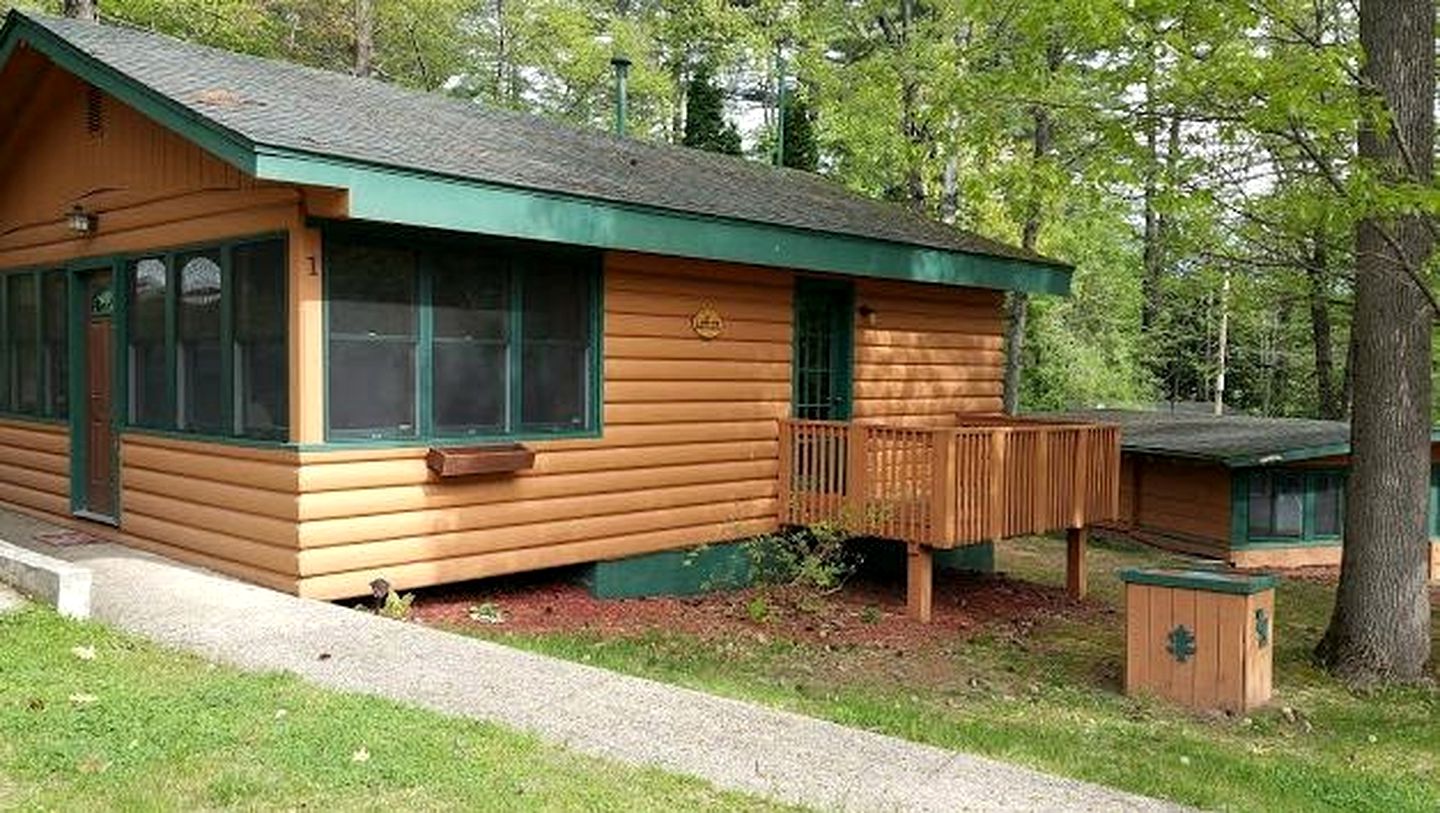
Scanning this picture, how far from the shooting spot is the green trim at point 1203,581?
7035 millimetres

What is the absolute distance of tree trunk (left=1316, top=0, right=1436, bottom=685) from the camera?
8094 mm

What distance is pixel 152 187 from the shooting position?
8.23 metres

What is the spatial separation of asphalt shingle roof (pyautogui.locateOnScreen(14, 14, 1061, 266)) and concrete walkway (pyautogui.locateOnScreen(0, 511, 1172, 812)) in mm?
2699

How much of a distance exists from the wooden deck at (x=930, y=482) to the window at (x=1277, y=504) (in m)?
6.58

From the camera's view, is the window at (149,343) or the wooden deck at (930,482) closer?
the window at (149,343)

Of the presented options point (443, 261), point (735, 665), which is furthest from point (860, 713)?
point (443, 261)

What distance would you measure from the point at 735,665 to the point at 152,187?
5.46 metres

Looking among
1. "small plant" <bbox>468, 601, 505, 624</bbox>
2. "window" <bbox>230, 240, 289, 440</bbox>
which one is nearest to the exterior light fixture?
"window" <bbox>230, 240, 289, 440</bbox>

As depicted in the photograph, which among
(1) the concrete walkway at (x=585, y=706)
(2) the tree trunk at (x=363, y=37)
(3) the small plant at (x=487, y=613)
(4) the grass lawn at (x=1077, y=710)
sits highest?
(2) the tree trunk at (x=363, y=37)

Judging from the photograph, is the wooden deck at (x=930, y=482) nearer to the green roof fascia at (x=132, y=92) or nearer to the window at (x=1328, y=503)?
the green roof fascia at (x=132, y=92)

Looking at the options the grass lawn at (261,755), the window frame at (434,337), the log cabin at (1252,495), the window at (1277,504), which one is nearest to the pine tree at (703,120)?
the log cabin at (1252,495)

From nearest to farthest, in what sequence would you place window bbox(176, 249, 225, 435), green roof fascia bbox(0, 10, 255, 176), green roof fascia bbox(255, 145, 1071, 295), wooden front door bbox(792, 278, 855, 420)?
green roof fascia bbox(0, 10, 255, 176), green roof fascia bbox(255, 145, 1071, 295), window bbox(176, 249, 225, 435), wooden front door bbox(792, 278, 855, 420)

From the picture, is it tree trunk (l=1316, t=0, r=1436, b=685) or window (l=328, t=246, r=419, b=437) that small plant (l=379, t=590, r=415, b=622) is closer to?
window (l=328, t=246, r=419, b=437)

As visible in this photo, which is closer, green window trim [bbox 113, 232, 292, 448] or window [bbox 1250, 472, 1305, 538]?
green window trim [bbox 113, 232, 292, 448]
